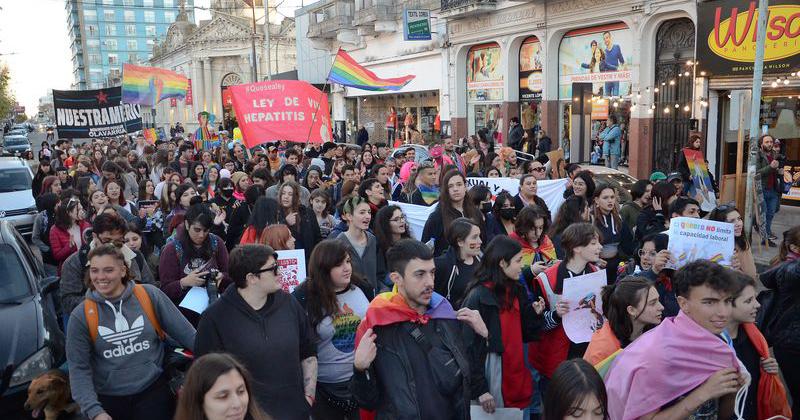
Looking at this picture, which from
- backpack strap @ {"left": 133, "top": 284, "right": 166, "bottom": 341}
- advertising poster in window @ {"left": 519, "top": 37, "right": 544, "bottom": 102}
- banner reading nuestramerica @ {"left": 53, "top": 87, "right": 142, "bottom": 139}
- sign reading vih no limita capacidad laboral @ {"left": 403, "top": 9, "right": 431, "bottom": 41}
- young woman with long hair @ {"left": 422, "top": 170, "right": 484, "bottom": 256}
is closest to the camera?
backpack strap @ {"left": 133, "top": 284, "right": 166, "bottom": 341}

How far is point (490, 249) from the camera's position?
4336 millimetres

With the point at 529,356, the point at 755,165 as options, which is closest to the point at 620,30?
the point at 755,165

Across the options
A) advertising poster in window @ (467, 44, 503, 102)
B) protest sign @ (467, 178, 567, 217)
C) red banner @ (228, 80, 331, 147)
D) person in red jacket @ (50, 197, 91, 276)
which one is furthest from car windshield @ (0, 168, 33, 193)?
advertising poster in window @ (467, 44, 503, 102)

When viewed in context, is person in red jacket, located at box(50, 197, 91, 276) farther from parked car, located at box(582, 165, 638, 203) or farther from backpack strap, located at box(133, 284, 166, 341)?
parked car, located at box(582, 165, 638, 203)

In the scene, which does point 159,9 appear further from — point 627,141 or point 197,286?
point 197,286

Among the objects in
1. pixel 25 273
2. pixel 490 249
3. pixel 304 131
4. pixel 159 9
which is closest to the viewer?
pixel 490 249

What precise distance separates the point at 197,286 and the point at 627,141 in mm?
17036

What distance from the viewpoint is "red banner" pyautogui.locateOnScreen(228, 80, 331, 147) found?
1220 cm

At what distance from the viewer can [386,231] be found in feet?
20.3

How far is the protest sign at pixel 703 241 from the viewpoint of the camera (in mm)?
4914

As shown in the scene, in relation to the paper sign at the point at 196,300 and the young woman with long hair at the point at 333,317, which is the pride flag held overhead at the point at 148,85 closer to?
the paper sign at the point at 196,300

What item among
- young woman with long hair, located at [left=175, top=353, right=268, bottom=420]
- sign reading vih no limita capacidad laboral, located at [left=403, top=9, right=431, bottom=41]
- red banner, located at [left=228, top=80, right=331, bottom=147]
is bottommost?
young woman with long hair, located at [left=175, top=353, right=268, bottom=420]

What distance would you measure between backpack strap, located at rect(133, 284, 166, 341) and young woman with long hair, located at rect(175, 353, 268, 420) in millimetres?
1476

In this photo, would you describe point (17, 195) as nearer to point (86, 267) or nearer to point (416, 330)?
point (86, 267)
